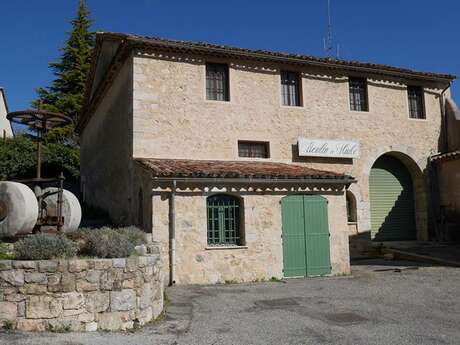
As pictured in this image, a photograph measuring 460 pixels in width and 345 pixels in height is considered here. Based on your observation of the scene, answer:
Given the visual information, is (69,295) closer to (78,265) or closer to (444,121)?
(78,265)

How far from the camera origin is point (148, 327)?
23.8 feet

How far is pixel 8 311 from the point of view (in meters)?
→ 6.57

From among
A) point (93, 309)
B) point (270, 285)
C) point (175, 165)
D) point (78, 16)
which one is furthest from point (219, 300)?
point (78, 16)

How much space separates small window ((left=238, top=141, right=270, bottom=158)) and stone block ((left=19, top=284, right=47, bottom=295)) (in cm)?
938

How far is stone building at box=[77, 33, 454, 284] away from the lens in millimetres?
12117

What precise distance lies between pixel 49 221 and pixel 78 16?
30.1 meters

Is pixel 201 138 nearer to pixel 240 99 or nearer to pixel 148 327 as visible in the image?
pixel 240 99

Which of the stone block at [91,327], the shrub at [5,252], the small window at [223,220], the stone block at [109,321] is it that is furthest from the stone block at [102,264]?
the small window at [223,220]

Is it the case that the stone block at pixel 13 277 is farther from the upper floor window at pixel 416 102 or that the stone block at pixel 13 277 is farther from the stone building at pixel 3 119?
the stone building at pixel 3 119

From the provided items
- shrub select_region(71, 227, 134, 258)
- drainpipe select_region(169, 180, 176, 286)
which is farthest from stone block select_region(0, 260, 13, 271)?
drainpipe select_region(169, 180, 176, 286)

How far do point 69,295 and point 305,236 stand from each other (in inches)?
306

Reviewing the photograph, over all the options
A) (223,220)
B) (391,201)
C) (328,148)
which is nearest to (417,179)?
(391,201)

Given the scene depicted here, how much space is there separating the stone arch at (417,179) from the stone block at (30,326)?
1382cm

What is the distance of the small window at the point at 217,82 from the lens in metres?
15.0
